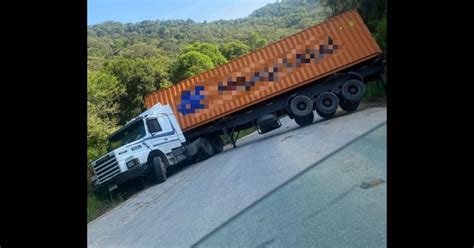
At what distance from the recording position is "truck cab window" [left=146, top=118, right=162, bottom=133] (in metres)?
6.38

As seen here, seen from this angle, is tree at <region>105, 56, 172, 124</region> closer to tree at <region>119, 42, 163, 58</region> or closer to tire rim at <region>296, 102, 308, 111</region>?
tree at <region>119, 42, 163, 58</region>

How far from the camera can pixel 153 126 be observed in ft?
21.9

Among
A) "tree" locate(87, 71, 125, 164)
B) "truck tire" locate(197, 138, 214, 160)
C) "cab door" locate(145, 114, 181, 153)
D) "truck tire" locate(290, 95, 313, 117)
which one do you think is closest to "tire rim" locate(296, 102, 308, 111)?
"truck tire" locate(290, 95, 313, 117)

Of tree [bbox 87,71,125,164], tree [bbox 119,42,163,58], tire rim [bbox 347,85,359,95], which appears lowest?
tire rim [bbox 347,85,359,95]

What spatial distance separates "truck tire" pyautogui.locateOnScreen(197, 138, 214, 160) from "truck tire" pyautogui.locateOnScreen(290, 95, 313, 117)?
5.78 ft

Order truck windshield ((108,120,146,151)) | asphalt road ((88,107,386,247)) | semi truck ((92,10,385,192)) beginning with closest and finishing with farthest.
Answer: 1. asphalt road ((88,107,386,247))
2. truck windshield ((108,120,146,151))
3. semi truck ((92,10,385,192))

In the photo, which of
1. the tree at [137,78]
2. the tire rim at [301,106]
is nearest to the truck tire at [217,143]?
the tire rim at [301,106]

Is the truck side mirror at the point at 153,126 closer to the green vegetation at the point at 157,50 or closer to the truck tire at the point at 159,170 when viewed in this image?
the truck tire at the point at 159,170

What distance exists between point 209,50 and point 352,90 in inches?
136

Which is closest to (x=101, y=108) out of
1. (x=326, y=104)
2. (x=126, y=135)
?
(x=126, y=135)
